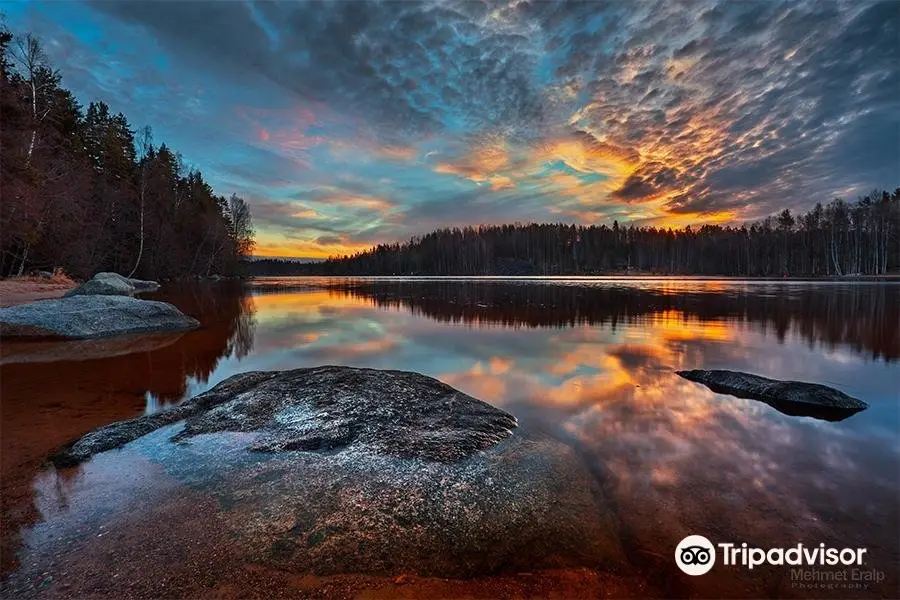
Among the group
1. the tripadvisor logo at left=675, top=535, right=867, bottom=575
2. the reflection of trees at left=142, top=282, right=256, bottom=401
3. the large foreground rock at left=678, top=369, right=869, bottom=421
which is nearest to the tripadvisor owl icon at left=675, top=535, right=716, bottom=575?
the tripadvisor logo at left=675, top=535, right=867, bottom=575

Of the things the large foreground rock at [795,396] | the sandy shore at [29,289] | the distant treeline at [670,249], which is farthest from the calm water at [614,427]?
the distant treeline at [670,249]

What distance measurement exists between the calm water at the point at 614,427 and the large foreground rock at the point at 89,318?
1.58m

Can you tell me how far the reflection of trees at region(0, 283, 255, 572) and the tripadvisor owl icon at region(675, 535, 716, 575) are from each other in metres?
5.04

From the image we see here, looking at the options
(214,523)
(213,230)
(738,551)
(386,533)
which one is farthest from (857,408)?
(213,230)

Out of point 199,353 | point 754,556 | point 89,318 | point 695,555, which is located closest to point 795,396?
point 754,556

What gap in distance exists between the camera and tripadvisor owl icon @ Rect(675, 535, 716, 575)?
321 cm

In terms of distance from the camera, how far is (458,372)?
9.68 metres

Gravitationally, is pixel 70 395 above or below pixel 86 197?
below

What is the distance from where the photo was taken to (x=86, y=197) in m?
31.5

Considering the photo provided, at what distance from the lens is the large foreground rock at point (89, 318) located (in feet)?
42.5

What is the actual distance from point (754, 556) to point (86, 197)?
42.5 m

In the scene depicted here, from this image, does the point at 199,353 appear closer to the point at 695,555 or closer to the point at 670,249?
the point at 695,555

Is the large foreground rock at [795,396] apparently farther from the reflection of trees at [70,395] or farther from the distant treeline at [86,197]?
the distant treeline at [86,197]

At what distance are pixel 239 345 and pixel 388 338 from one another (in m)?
4.69
